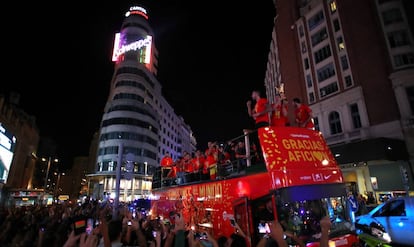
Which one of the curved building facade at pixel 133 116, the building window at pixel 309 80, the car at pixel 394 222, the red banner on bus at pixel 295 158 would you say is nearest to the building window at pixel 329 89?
the building window at pixel 309 80

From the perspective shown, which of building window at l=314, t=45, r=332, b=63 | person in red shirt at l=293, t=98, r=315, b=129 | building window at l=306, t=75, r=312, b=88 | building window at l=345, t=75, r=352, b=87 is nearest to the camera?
person in red shirt at l=293, t=98, r=315, b=129

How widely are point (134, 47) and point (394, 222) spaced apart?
67.3 meters

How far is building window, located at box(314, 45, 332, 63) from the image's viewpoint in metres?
30.2

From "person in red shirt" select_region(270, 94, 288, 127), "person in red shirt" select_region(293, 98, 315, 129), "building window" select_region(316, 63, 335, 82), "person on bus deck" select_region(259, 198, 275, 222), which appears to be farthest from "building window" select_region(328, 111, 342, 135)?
"person on bus deck" select_region(259, 198, 275, 222)

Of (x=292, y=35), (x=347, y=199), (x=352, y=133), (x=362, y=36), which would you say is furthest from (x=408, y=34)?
(x=347, y=199)

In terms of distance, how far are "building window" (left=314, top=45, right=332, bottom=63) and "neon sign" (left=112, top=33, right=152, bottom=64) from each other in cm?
4868

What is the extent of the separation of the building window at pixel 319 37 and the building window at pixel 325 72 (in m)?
4.00

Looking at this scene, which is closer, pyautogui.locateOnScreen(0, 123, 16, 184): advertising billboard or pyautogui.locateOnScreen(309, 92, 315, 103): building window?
pyautogui.locateOnScreen(0, 123, 16, 184): advertising billboard

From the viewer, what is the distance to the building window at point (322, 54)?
98.9 feet

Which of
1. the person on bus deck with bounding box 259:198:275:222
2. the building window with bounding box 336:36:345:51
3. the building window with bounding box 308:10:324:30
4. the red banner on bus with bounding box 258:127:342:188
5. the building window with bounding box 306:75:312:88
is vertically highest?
the building window with bounding box 308:10:324:30

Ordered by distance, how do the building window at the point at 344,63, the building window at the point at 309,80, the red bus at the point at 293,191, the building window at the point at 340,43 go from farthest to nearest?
the building window at the point at 309,80 < the building window at the point at 340,43 < the building window at the point at 344,63 < the red bus at the point at 293,191

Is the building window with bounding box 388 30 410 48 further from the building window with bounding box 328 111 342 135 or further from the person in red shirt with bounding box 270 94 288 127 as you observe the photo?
the person in red shirt with bounding box 270 94 288 127

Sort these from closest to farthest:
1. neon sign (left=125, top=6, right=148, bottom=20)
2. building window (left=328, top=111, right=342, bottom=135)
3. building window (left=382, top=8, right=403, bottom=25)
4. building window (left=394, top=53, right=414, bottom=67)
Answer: building window (left=394, top=53, right=414, bottom=67) < building window (left=382, top=8, right=403, bottom=25) < building window (left=328, top=111, right=342, bottom=135) < neon sign (left=125, top=6, right=148, bottom=20)

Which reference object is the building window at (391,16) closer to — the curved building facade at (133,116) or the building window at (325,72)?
the building window at (325,72)
